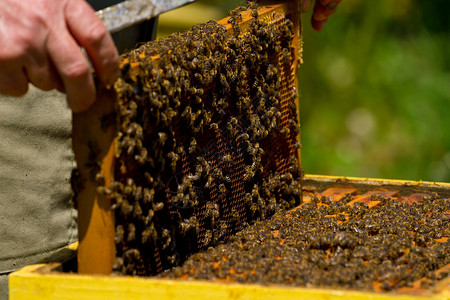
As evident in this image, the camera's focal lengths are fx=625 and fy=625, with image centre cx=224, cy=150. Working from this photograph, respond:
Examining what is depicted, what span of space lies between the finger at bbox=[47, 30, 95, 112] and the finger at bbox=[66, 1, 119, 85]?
5cm

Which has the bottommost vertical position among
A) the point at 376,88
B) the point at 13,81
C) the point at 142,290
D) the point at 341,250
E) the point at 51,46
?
the point at 376,88

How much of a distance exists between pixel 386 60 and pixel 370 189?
499 cm

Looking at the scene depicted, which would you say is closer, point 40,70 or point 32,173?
point 40,70

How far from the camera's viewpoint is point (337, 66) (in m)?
9.20

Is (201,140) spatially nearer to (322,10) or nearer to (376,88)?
(322,10)

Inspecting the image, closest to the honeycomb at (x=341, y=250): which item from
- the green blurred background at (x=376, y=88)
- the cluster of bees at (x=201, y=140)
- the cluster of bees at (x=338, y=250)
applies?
the cluster of bees at (x=338, y=250)

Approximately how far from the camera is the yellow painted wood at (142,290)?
2.11 metres

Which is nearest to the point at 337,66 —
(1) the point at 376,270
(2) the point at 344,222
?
(2) the point at 344,222

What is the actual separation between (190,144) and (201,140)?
0.50 feet

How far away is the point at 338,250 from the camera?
2.80 metres

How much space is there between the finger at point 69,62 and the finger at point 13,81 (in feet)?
0.45

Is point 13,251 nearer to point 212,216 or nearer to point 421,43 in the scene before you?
point 212,216

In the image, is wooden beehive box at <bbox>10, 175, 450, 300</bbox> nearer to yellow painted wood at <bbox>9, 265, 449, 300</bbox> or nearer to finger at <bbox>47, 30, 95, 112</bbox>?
yellow painted wood at <bbox>9, 265, 449, 300</bbox>

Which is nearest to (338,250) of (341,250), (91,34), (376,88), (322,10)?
(341,250)
